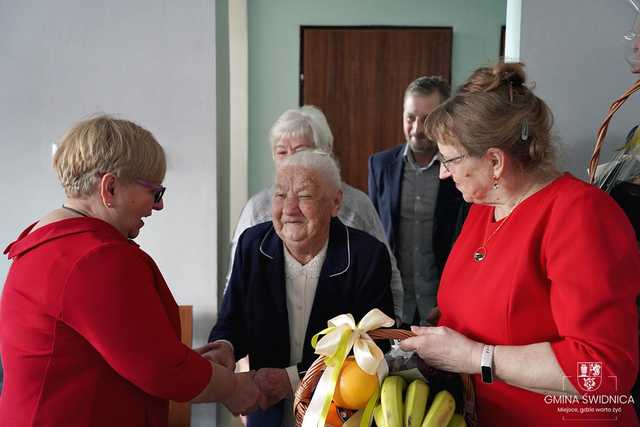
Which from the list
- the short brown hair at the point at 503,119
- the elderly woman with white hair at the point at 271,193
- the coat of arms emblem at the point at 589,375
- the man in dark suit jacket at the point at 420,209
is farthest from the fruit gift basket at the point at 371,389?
the man in dark suit jacket at the point at 420,209

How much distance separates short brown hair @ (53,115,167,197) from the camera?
1.19 metres

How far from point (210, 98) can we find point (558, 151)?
4.50 feet

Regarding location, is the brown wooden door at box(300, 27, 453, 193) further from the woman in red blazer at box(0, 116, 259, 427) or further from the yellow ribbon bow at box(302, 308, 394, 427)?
the yellow ribbon bow at box(302, 308, 394, 427)

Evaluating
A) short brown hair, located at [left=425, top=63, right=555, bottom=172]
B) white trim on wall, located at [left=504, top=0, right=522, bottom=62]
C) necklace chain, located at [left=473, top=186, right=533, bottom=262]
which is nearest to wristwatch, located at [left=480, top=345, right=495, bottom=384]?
necklace chain, located at [left=473, top=186, right=533, bottom=262]

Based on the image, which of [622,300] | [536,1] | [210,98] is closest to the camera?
[622,300]

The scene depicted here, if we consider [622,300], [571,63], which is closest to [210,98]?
[571,63]

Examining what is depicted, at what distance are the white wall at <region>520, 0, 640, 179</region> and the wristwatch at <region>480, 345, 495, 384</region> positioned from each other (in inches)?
43.2

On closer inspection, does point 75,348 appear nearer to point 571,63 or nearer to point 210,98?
point 210,98

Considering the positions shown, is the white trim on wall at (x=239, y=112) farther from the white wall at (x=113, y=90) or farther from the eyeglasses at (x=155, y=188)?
the eyeglasses at (x=155, y=188)

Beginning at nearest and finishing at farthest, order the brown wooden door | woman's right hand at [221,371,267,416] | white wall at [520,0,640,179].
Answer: woman's right hand at [221,371,267,416]
white wall at [520,0,640,179]
the brown wooden door

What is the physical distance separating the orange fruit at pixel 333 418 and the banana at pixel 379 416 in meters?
0.10

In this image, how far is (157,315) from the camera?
3.82 feet

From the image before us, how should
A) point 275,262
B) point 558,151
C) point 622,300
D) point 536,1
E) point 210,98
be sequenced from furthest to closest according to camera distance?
1. point 210,98
2. point 536,1
3. point 275,262
4. point 558,151
5. point 622,300

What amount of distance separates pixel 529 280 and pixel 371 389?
14.5 inches
